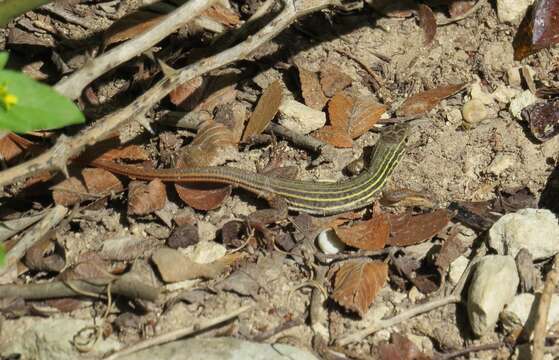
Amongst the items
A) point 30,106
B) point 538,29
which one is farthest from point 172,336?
point 538,29

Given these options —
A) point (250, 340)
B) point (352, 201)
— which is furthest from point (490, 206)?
point (250, 340)

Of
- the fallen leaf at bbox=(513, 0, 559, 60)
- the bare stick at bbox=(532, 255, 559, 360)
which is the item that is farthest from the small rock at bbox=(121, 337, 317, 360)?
the fallen leaf at bbox=(513, 0, 559, 60)

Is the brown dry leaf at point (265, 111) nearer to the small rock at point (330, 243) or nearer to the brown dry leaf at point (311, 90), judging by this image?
the brown dry leaf at point (311, 90)

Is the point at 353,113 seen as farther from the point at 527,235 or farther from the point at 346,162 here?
the point at 527,235

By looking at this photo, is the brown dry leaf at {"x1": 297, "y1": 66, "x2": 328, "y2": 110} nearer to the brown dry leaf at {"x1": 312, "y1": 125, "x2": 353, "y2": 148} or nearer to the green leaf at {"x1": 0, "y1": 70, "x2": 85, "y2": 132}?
the brown dry leaf at {"x1": 312, "y1": 125, "x2": 353, "y2": 148}

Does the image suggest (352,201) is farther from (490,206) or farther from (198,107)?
(198,107)
